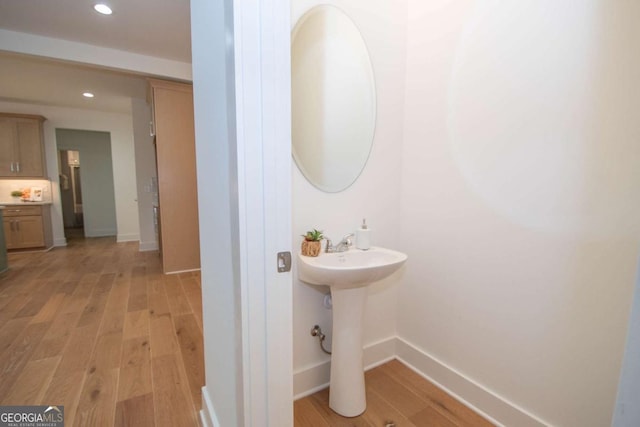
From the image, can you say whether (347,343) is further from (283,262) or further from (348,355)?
(283,262)

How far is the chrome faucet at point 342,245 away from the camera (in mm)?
1545

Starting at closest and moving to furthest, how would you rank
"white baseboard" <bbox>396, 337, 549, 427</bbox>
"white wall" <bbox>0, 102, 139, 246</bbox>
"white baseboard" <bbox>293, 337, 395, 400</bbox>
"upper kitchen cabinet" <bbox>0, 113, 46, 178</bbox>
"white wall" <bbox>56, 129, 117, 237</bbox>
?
"white baseboard" <bbox>396, 337, 549, 427</bbox>
"white baseboard" <bbox>293, 337, 395, 400</bbox>
"upper kitchen cabinet" <bbox>0, 113, 46, 178</bbox>
"white wall" <bbox>0, 102, 139, 246</bbox>
"white wall" <bbox>56, 129, 117, 237</bbox>

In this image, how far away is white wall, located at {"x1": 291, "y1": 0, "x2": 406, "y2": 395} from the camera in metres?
1.54

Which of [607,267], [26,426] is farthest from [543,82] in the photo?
[26,426]

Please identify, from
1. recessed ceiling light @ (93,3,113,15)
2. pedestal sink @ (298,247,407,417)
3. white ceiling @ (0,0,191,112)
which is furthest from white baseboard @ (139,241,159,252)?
pedestal sink @ (298,247,407,417)

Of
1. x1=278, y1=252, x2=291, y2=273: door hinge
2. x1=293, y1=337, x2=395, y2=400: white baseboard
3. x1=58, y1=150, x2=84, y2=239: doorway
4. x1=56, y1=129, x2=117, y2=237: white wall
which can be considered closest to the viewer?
x1=278, y1=252, x2=291, y2=273: door hinge

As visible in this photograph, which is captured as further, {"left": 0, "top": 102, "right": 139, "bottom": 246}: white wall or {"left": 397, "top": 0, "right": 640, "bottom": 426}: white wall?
{"left": 0, "top": 102, "right": 139, "bottom": 246}: white wall

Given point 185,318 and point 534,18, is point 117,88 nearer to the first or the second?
point 185,318

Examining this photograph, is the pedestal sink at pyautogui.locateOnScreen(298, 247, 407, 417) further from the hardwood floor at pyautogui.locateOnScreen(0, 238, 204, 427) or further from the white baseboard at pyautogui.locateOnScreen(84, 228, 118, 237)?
the white baseboard at pyautogui.locateOnScreen(84, 228, 118, 237)

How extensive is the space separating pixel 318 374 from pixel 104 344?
165cm

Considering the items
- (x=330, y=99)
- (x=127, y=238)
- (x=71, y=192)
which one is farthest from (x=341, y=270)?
(x=71, y=192)

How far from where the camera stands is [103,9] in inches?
94.0

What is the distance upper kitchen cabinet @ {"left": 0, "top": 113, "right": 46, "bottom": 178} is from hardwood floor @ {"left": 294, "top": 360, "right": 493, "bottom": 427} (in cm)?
604

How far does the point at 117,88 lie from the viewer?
4203 millimetres
